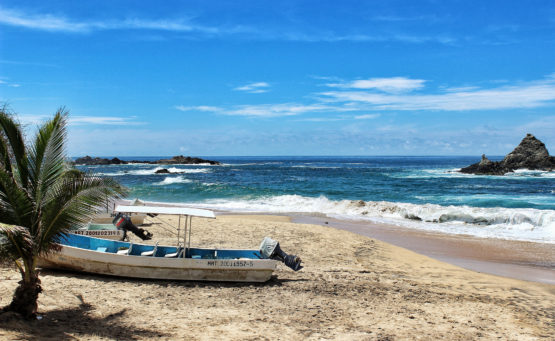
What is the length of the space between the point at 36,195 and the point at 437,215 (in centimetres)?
2309

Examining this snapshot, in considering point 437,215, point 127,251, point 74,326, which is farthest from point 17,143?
point 437,215

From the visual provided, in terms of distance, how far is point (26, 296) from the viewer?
6840 mm

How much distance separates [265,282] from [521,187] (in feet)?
138

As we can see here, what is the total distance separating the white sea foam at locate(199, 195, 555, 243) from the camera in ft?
69.2

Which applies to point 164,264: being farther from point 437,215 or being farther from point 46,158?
point 437,215

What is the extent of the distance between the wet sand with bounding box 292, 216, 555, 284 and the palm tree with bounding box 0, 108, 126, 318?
40.0ft

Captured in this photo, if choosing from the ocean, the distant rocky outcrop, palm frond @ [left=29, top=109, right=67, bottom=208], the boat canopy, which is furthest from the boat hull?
the distant rocky outcrop

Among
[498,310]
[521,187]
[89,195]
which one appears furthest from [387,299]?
[521,187]

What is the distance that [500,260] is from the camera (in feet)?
48.5

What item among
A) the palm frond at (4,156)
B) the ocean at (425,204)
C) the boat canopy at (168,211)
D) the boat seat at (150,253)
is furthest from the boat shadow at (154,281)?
the ocean at (425,204)

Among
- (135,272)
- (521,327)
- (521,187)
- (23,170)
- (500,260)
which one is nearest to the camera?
(23,170)

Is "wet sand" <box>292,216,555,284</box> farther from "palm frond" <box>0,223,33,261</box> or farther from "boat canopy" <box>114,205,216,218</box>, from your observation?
"palm frond" <box>0,223,33,261</box>

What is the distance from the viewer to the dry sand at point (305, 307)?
24.6 feet

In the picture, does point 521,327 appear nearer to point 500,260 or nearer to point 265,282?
point 265,282
